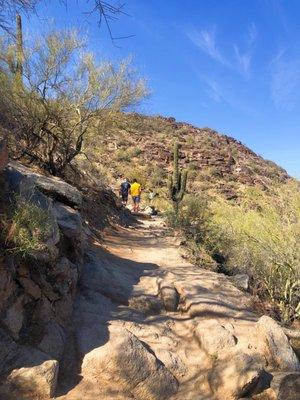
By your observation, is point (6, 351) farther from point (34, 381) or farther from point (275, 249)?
point (275, 249)

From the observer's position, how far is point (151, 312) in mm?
6969

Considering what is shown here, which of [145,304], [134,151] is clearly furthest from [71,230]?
[134,151]

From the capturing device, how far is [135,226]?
15789 millimetres

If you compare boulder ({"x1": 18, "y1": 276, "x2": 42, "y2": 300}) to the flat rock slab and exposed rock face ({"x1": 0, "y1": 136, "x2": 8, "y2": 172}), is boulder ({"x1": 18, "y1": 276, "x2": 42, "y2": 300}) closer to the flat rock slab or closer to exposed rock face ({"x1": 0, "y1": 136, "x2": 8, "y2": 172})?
exposed rock face ({"x1": 0, "y1": 136, "x2": 8, "y2": 172})

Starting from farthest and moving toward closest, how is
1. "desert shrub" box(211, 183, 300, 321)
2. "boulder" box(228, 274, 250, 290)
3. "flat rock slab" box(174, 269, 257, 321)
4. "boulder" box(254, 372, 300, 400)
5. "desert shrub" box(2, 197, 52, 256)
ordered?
"desert shrub" box(211, 183, 300, 321)
"boulder" box(228, 274, 250, 290)
"flat rock slab" box(174, 269, 257, 321)
"boulder" box(254, 372, 300, 400)
"desert shrub" box(2, 197, 52, 256)

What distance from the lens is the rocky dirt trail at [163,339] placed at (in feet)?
16.8

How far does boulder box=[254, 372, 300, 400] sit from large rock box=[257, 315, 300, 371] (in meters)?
0.35

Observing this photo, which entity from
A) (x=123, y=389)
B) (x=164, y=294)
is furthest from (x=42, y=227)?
(x=164, y=294)

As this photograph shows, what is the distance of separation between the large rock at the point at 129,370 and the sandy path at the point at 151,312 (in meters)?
0.11

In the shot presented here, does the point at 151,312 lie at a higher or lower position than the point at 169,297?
lower

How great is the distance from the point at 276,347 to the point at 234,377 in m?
1.14

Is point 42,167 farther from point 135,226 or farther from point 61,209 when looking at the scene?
point 61,209

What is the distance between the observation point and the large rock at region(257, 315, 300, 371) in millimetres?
6152

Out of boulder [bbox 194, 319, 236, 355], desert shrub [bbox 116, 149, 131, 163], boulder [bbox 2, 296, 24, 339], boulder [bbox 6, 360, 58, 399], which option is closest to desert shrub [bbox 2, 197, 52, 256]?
boulder [bbox 2, 296, 24, 339]
